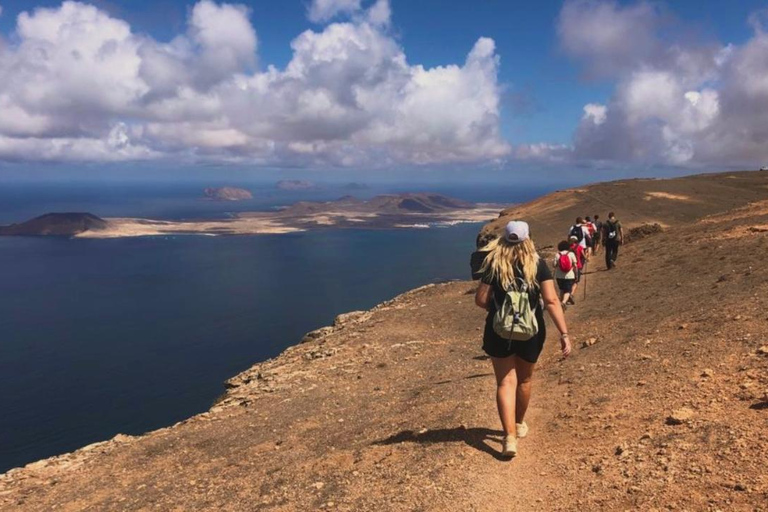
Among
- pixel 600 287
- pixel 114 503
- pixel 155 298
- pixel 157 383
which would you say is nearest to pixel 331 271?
pixel 155 298

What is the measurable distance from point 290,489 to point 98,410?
6021 cm

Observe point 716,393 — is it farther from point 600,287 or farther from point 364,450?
point 600,287

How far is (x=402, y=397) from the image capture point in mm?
12273

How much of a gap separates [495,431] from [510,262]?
9.96 ft

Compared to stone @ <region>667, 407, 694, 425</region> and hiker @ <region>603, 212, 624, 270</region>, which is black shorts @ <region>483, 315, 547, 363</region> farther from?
hiker @ <region>603, 212, 624, 270</region>

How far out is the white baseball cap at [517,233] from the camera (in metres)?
6.40

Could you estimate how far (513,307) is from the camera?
245 inches

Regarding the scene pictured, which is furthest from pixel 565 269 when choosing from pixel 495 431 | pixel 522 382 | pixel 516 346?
pixel 516 346

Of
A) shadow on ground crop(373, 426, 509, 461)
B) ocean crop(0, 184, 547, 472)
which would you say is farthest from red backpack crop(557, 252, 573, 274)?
ocean crop(0, 184, 547, 472)

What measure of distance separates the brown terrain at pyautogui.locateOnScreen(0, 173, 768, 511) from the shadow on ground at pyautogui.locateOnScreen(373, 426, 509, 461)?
0.04 metres

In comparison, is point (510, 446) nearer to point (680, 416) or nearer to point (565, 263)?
point (680, 416)

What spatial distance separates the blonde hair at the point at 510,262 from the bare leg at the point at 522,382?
3.42 feet

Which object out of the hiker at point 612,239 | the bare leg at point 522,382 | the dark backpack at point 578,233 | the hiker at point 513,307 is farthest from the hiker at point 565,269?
the hiker at point 513,307

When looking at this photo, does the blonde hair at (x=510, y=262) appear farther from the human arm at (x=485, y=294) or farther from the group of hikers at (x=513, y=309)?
the human arm at (x=485, y=294)
